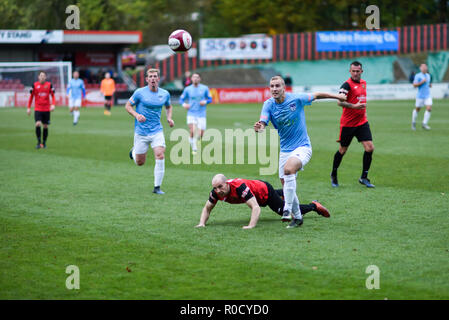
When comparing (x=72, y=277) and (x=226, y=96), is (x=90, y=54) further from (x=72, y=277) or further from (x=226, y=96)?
(x=72, y=277)

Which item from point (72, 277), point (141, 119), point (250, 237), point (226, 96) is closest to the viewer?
point (72, 277)

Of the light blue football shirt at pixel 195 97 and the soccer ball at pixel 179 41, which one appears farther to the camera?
the light blue football shirt at pixel 195 97

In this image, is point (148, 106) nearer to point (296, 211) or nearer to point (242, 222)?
point (242, 222)

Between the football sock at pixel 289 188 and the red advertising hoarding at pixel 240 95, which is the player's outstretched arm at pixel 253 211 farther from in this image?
the red advertising hoarding at pixel 240 95

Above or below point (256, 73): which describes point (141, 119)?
below

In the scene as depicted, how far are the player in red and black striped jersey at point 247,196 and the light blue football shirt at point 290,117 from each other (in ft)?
2.37

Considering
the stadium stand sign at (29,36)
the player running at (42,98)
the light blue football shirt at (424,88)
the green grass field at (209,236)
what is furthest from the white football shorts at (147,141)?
the stadium stand sign at (29,36)

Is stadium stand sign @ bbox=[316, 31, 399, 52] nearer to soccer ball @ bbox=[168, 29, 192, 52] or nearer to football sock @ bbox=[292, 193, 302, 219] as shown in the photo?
soccer ball @ bbox=[168, 29, 192, 52]

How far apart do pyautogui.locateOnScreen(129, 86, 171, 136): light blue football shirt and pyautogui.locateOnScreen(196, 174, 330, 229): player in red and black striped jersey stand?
153 inches

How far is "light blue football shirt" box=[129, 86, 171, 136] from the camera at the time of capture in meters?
12.6

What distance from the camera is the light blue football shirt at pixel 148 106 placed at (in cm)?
1259
